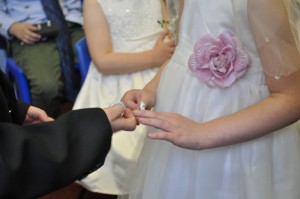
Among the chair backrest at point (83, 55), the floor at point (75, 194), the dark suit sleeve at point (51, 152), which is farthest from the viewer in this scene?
the floor at point (75, 194)

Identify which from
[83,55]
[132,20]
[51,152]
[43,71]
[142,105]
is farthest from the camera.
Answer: [43,71]

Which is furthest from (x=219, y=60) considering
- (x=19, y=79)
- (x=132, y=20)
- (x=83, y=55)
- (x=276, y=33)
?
(x=19, y=79)

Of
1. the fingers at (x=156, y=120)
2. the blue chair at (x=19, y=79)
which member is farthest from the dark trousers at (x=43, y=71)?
the fingers at (x=156, y=120)

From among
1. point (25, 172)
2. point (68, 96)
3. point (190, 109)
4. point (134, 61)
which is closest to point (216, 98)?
point (190, 109)

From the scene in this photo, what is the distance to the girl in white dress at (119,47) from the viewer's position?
53.3 inches

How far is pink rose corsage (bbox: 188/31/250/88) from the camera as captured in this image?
0.79 m

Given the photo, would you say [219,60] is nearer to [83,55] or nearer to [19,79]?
[83,55]

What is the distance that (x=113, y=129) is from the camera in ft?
2.41

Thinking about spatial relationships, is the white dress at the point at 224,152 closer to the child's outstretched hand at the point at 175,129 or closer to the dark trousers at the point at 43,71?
the child's outstretched hand at the point at 175,129

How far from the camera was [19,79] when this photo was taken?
1605 millimetres

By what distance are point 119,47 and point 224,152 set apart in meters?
0.71

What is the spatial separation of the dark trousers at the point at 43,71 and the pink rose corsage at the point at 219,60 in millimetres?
969

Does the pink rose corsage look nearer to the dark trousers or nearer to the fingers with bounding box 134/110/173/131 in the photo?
the fingers with bounding box 134/110/173/131

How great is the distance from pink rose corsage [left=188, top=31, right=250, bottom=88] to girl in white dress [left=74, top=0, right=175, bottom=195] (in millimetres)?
515
